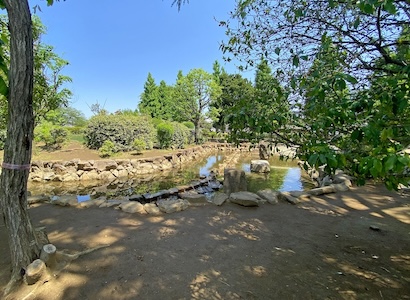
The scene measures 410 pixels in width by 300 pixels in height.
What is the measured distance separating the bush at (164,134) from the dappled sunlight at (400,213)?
10415mm

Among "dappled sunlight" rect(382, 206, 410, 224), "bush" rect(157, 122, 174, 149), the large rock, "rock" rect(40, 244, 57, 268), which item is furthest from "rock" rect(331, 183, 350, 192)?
"bush" rect(157, 122, 174, 149)

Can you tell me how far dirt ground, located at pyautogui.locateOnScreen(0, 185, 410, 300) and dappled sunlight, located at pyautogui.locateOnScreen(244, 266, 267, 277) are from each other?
10 mm

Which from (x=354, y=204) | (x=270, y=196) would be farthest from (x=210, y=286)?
(x=354, y=204)

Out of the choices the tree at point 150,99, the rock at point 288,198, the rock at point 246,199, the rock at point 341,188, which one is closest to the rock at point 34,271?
the rock at point 246,199

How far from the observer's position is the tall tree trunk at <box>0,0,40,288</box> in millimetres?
1742

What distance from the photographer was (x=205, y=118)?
18594 mm

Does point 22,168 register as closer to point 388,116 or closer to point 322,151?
point 322,151

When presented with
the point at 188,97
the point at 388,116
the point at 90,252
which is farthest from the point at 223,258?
the point at 188,97

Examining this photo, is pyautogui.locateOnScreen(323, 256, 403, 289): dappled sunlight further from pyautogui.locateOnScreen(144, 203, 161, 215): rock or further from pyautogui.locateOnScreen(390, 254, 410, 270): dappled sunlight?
pyautogui.locateOnScreen(144, 203, 161, 215): rock

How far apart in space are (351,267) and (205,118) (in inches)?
660

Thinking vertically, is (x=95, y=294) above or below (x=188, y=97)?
below

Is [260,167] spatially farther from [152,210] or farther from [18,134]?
[18,134]

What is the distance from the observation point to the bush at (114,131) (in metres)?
10.3

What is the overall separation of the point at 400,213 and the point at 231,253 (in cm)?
326
